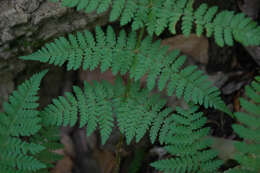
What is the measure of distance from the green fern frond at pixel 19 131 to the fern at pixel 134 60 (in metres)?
0.30

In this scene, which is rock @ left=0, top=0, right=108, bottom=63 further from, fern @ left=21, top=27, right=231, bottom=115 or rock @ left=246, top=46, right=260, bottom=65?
rock @ left=246, top=46, right=260, bottom=65

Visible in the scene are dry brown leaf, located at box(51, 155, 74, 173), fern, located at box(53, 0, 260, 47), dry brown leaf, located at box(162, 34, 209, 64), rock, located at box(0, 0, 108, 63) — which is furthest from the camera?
dry brown leaf, located at box(51, 155, 74, 173)

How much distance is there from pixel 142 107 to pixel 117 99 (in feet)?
0.81

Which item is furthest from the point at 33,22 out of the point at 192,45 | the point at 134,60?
the point at 192,45

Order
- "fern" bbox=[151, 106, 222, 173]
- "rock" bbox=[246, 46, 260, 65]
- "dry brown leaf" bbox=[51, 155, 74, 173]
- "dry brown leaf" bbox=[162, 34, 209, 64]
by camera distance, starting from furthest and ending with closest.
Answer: "dry brown leaf" bbox=[51, 155, 74, 173] < "dry brown leaf" bbox=[162, 34, 209, 64] < "rock" bbox=[246, 46, 260, 65] < "fern" bbox=[151, 106, 222, 173]

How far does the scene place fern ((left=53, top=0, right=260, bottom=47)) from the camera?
219cm

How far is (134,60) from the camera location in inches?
101

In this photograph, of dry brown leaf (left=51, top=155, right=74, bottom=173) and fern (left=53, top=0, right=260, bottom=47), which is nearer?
fern (left=53, top=0, right=260, bottom=47)

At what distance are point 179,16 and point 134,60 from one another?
1.74ft

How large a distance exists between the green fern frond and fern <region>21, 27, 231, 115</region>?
1.00 ft

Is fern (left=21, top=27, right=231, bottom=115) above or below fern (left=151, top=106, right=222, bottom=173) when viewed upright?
above

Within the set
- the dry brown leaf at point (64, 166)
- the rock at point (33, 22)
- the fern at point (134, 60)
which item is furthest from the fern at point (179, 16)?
the dry brown leaf at point (64, 166)

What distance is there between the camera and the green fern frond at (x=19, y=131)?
2.26 metres

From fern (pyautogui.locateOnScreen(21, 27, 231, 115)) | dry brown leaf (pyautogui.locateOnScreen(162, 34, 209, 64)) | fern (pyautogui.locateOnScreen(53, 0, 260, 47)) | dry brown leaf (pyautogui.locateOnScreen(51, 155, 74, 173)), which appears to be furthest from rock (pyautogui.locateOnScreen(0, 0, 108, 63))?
dry brown leaf (pyautogui.locateOnScreen(51, 155, 74, 173))
